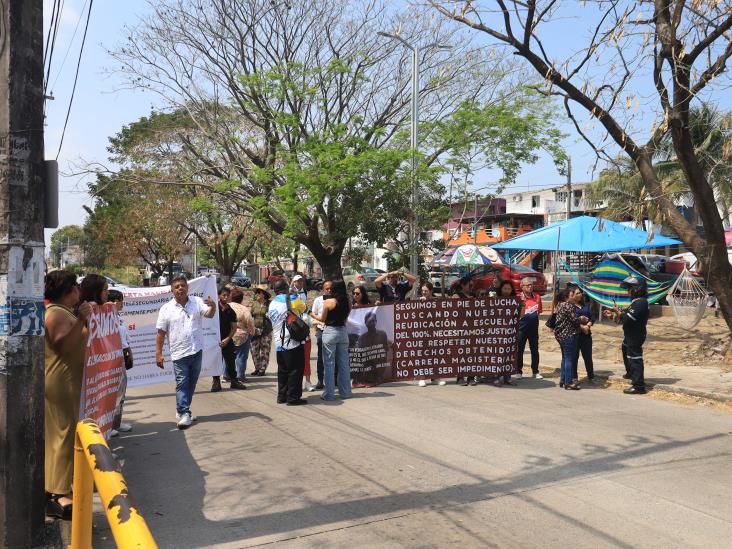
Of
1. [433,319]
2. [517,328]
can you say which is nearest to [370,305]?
[433,319]

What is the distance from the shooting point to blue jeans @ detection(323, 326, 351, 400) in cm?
1002

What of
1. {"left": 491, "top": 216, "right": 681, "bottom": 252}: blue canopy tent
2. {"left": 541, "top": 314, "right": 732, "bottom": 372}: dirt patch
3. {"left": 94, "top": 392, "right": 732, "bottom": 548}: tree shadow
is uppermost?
{"left": 491, "top": 216, "right": 681, "bottom": 252}: blue canopy tent

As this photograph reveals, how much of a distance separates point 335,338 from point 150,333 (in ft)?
8.55

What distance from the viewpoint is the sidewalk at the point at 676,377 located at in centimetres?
1018

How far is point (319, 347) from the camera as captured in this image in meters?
10.7

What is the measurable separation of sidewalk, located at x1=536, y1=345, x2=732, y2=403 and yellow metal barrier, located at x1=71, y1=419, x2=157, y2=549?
8770 mm

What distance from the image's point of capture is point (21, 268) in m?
4.32

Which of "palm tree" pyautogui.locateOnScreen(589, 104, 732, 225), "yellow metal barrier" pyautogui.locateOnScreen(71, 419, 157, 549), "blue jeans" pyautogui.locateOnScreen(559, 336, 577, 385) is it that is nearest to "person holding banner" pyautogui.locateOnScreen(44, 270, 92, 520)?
"yellow metal barrier" pyautogui.locateOnScreen(71, 419, 157, 549)

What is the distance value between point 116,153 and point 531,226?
33.7 m

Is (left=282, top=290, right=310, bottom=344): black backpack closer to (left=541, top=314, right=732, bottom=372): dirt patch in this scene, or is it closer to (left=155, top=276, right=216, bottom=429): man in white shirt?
(left=155, top=276, right=216, bottom=429): man in white shirt

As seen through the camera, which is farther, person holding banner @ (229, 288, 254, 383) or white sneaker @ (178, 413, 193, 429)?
person holding banner @ (229, 288, 254, 383)

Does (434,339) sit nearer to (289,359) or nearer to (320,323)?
(320,323)

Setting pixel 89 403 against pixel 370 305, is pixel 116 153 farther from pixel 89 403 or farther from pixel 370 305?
pixel 89 403

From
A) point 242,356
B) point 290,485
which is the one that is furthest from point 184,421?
point 242,356
